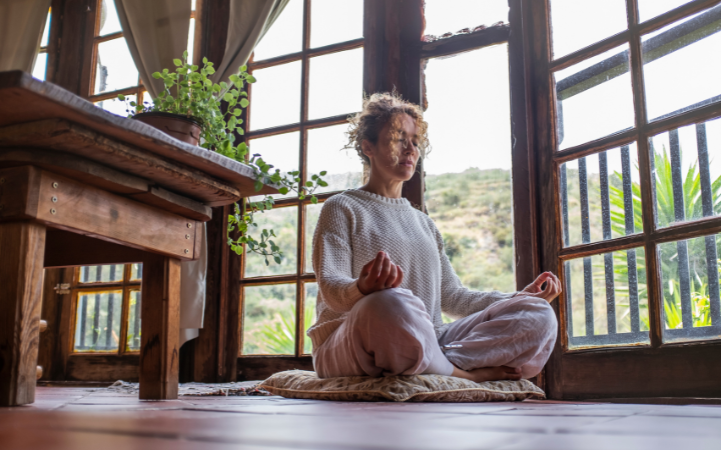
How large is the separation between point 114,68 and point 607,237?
2.78 metres

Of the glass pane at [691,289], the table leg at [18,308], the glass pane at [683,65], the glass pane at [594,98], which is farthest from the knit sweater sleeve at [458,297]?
the table leg at [18,308]

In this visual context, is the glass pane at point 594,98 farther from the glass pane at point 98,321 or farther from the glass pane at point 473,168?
the glass pane at point 473,168

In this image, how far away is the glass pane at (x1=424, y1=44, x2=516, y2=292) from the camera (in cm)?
897

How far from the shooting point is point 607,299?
208cm

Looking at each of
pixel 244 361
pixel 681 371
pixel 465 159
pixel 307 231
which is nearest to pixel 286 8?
pixel 307 231

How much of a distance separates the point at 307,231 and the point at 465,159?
26.8ft

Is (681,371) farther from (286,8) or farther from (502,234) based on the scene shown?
(502,234)

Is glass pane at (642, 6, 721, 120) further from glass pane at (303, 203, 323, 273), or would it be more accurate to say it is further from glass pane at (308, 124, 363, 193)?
glass pane at (303, 203, 323, 273)

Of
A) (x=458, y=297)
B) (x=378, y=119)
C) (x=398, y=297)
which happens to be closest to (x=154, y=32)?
(x=378, y=119)

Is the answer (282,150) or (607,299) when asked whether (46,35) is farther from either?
(607,299)

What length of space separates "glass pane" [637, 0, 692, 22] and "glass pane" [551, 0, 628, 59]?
2.4 inches

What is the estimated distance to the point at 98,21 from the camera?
357 centimetres

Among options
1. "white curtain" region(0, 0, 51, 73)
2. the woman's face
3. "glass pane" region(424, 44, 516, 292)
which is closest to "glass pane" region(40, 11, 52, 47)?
"white curtain" region(0, 0, 51, 73)

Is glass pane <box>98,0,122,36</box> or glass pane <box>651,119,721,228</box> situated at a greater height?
glass pane <box>98,0,122,36</box>
